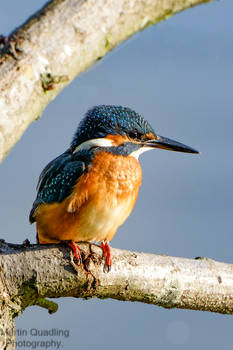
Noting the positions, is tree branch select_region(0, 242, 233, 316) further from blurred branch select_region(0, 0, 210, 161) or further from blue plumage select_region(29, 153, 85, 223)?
blurred branch select_region(0, 0, 210, 161)

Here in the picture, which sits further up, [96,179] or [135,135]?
[135,135]

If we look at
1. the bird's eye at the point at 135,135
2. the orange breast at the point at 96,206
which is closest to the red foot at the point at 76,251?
the orange breast at the point at 96,206

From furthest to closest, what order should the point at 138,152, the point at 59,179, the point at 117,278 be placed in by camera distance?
the point at 138,152 < the point at 59,179 < the point at 117,278

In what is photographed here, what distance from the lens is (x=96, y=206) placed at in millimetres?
2051

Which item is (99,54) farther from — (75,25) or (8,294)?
(8,294)

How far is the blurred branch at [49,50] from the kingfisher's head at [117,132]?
3.87 ft

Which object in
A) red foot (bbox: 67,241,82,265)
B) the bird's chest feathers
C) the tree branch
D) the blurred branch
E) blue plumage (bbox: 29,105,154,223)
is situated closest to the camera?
the blurred branch

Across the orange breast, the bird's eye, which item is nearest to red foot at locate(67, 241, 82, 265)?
the orange breast

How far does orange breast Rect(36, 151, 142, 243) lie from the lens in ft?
6.73

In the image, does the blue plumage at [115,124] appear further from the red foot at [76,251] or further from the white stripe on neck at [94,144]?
the red foot at [76,251]

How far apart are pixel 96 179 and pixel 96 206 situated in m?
0.11

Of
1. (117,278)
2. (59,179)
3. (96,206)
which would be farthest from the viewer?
(59,179)

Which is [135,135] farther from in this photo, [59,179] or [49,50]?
[49,50]

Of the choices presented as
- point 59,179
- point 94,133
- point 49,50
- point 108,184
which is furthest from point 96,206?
point 49,50
